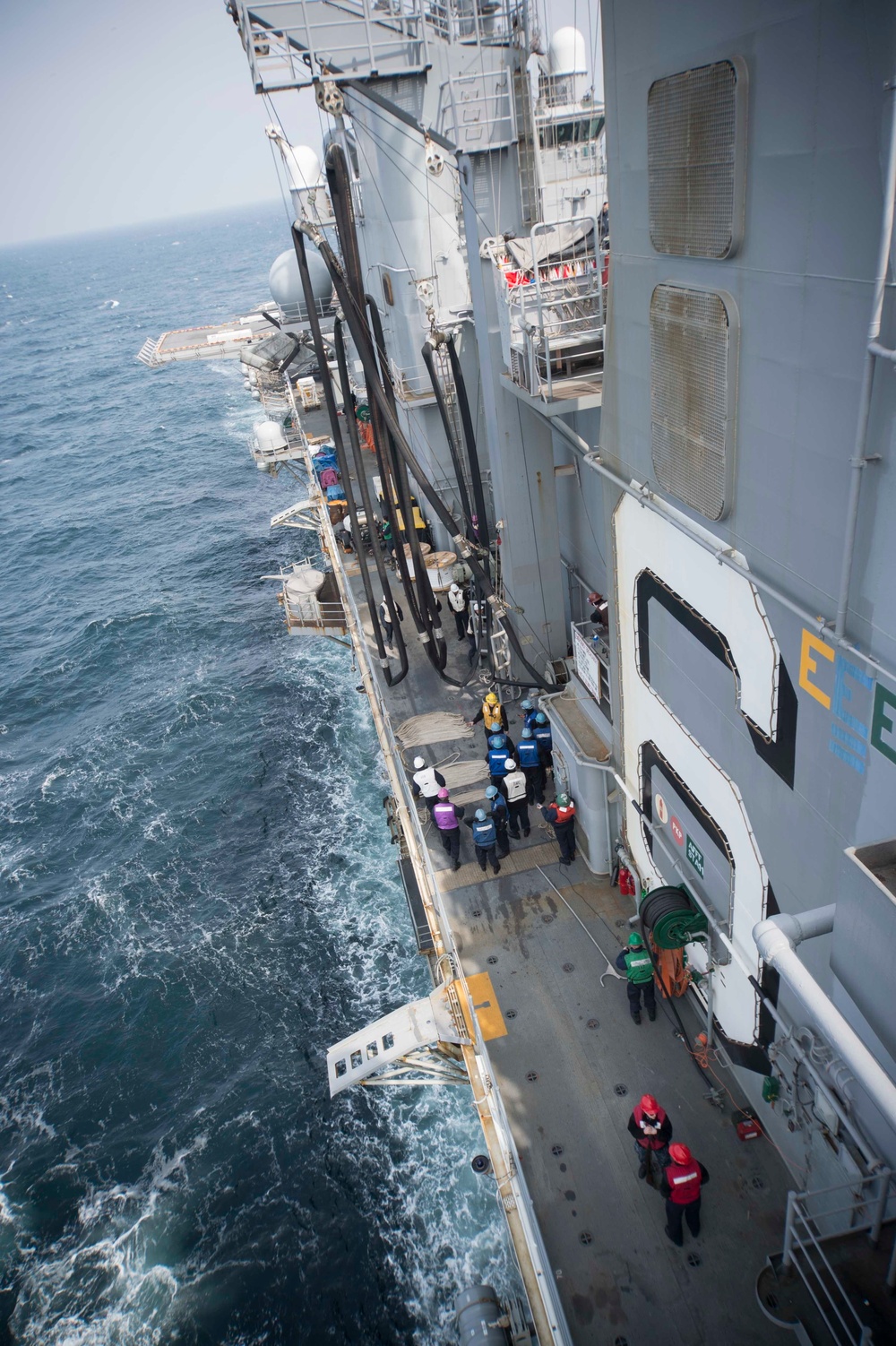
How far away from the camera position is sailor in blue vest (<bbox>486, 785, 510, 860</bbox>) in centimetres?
1520

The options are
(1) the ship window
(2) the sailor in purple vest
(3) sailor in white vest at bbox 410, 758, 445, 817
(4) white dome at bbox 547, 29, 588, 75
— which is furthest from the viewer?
(4) white dome at bbox 547, 29, 588, 75

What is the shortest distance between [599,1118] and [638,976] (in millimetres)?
1880

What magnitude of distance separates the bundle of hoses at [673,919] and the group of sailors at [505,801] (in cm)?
360

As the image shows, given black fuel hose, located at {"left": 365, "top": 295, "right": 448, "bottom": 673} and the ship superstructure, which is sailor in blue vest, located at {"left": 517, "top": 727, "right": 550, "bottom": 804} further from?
black fuel hose, located at {"left": 365, "top": 295, "right": 448, "bottom": 673}

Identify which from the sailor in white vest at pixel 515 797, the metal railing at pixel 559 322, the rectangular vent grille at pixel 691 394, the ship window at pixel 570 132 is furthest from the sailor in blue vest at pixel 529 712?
the ship window at pixel 570 132

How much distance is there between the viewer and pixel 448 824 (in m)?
15.3

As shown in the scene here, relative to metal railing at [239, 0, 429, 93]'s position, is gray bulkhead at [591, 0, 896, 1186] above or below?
below

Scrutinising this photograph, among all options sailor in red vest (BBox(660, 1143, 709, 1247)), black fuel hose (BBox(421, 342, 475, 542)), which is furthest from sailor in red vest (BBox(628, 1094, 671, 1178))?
black fuel hose (BBox(421, 342, 475, 542))

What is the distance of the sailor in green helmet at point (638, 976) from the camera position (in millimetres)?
11672

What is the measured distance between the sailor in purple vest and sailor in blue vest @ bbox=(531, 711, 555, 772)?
2.14 metres

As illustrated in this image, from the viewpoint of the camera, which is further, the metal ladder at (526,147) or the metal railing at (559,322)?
the metal ladder at (526,147)

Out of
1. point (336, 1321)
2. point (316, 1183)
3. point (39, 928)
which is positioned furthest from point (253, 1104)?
point (39, 928)

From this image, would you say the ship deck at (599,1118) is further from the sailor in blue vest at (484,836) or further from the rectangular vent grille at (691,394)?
the rectangular vent grille at (691,394)

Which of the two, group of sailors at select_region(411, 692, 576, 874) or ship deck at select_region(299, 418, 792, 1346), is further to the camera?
group of sailors at select_region(411, 692, 576, 874)
